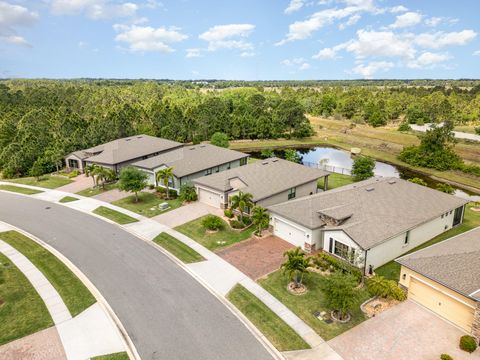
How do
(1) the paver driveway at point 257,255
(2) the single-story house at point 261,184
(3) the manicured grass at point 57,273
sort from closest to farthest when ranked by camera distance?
(3) the manicured grass at point 57,273
(1) the paver driveway at point 257,255
(2) the single-story house at point 261,184

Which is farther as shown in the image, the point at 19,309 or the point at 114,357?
the point at 19,309

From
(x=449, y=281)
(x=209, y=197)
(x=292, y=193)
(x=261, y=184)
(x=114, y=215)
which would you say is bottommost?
(x=114, y=215)

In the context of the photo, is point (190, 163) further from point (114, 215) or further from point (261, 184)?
point (114, 215)

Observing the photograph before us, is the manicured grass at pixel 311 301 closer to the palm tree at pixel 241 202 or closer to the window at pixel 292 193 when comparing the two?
the palm tree at pixel 241 202

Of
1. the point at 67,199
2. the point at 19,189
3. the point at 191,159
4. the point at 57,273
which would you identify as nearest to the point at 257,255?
the point at 57,273

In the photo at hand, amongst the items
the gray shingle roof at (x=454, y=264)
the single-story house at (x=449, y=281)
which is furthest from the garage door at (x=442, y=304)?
the gray shingle roof at (x=454, y=264)

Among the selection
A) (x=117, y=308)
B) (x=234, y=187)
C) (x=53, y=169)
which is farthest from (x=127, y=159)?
(x=117, y=308)
